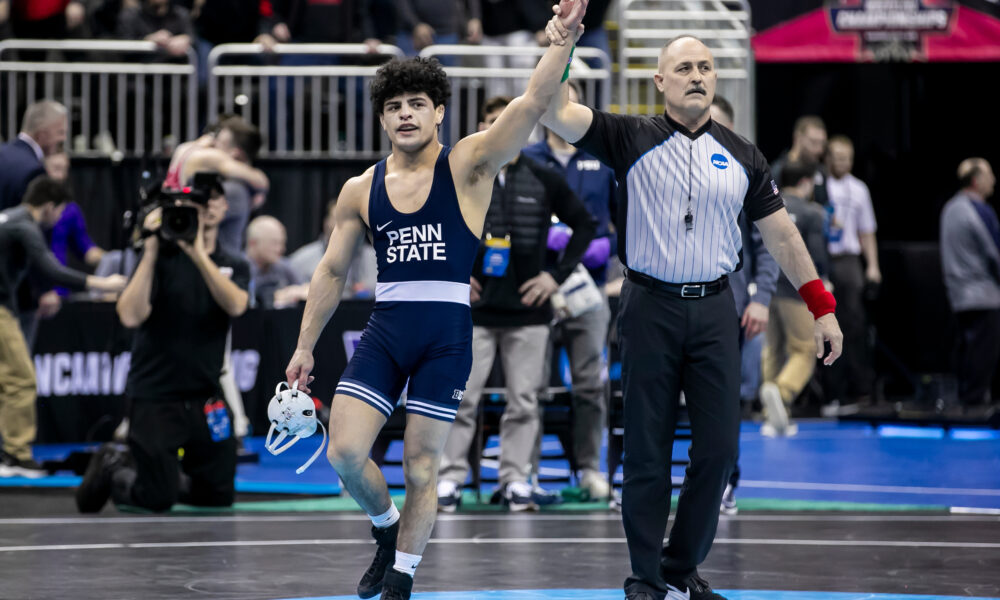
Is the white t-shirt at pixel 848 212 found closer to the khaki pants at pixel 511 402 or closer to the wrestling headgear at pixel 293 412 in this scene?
the khaki pants at pixel 511 402

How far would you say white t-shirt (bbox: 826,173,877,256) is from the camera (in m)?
14.7

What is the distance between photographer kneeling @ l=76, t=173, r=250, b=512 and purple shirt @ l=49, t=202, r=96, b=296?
3.27 m

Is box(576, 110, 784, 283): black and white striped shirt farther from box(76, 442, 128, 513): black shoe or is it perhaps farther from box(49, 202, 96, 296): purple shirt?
box(49, 202, 96, 296): purple shirt

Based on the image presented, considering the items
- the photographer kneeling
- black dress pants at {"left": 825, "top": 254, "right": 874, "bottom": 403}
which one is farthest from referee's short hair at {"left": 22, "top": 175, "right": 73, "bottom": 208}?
black dress pants at {"left": 825, "top": 254, "right": 874, "bottom": 403}

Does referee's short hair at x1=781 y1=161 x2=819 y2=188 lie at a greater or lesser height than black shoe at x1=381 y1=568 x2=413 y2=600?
greater

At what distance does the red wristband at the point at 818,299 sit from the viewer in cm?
604

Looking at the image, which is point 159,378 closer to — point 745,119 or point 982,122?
point 745,119

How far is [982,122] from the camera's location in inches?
651

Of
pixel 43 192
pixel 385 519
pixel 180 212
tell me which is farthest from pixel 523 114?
pixel 43 192

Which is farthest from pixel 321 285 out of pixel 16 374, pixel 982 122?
pixel 982 122

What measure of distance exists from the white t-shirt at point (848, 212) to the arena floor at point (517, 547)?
4.36 meters

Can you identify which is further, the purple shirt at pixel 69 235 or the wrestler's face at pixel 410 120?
the purple shirt at pixel 69 235

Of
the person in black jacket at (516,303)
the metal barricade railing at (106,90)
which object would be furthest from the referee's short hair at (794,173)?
the metal barricade railing at (106,90)

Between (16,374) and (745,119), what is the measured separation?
7.44 meters
